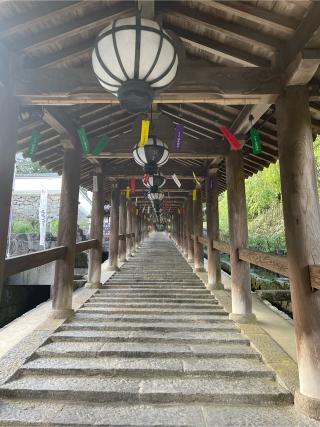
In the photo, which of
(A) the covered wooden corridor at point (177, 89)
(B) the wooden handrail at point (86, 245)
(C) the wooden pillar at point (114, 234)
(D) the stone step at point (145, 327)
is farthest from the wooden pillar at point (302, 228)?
(C) the wooden pillar at point (114, 234)

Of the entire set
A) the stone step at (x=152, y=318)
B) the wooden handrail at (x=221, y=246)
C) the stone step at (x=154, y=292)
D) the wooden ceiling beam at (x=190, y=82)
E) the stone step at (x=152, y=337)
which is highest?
the wooden ceiling beam at (x=190, y=82)

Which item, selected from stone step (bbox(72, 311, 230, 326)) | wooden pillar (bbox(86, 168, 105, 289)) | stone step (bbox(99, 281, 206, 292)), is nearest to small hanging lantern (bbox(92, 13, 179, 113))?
stone step (bbox(72, 311, 230, 326))

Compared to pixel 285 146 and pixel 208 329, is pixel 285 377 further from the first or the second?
pixel 285 146

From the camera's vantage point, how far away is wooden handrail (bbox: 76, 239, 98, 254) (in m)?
6.53

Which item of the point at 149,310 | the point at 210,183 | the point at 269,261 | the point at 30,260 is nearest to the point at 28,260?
the point at 30,260

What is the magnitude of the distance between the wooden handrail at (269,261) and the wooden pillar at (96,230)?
15.5 ft

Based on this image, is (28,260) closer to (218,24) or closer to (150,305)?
(150,305)

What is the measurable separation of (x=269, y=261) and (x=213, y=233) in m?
4.17

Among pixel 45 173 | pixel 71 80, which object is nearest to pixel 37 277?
pixel 71 80

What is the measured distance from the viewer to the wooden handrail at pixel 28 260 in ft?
12.1

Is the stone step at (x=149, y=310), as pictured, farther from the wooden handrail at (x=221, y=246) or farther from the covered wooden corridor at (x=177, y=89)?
the wooden handrail at (x=221, y=246)

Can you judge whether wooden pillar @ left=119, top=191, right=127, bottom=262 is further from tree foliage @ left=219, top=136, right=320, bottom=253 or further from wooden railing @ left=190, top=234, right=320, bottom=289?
tree foliage @ left=219, top=136, right=320, bottom=253

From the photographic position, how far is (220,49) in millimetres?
3824

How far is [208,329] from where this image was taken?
512 centimetres
